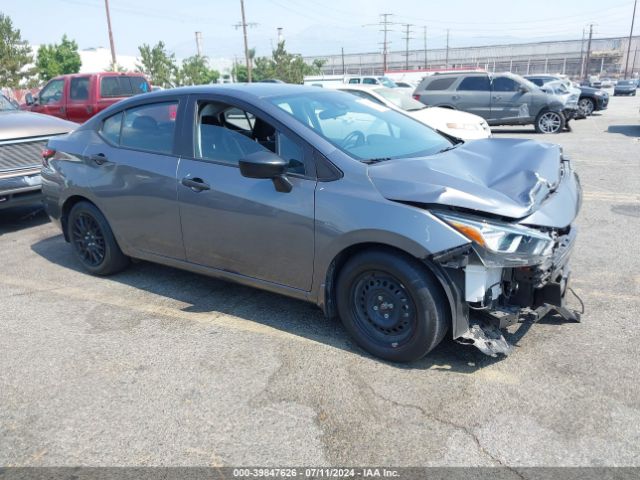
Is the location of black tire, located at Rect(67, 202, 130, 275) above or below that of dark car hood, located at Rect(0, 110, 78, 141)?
below

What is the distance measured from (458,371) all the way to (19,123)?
6.56 metres

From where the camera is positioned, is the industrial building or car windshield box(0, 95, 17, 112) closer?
car windshield box(0, 95, 17, 112)

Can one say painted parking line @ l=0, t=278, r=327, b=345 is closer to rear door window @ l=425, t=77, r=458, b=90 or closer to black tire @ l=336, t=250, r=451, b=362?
black tire @ l=336, t=250, r=451, b=362

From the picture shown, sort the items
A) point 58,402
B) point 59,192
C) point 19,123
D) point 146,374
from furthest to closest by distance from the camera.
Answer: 1. point 19,123
2. point 59,192
3. point 146,374
4. point 58,402

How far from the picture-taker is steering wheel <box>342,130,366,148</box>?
12.2ft

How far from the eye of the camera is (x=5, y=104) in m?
8.25

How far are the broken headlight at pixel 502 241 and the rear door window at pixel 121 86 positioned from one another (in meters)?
11.8

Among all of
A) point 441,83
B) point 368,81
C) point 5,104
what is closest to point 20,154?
point 5,104

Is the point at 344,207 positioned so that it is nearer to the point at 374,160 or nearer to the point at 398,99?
the point at 374,160

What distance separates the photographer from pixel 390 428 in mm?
2809

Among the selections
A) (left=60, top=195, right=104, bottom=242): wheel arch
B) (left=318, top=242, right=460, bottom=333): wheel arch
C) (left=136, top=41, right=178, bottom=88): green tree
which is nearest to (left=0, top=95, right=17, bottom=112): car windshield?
(left=60, top=195, right=104, bottom=242): wheel arch

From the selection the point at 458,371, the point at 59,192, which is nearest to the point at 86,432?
the point at 458,371

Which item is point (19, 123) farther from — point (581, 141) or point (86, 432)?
point (581, 141)

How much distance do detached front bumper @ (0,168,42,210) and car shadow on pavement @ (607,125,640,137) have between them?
14.3m
